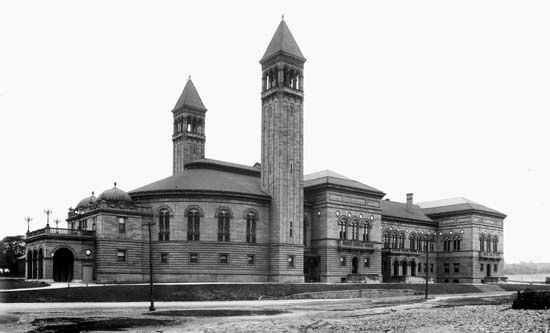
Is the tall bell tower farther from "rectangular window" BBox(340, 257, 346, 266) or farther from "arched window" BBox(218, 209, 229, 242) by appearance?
"rectangular window" BBox(340, 257, 346, 266)

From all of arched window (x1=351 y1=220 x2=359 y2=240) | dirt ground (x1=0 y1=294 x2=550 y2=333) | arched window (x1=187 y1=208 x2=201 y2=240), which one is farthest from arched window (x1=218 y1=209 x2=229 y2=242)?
dirt ground (x1=0 y1=294 x2=550 y2=333)

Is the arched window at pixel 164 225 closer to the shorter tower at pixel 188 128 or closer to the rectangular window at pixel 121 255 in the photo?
the rectangular window at pixel 121 255

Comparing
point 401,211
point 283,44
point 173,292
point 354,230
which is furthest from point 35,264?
point 401,211

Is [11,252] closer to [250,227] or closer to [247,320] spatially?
[250,227]

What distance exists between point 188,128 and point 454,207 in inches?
1811

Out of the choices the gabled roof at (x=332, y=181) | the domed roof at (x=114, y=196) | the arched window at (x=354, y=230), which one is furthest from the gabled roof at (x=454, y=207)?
the domed roof at (x=114, y=196)

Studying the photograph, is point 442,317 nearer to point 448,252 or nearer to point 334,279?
point 334,279

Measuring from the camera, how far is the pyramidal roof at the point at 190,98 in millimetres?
91738

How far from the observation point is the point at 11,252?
353 ft

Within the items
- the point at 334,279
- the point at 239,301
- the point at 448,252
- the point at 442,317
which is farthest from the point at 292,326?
the point at 448,252

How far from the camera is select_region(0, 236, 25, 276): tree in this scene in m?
102

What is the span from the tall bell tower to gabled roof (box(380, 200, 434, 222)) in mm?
23777

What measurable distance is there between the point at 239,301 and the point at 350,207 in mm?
29722

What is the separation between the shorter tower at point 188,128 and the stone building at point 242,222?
0.59 ft
